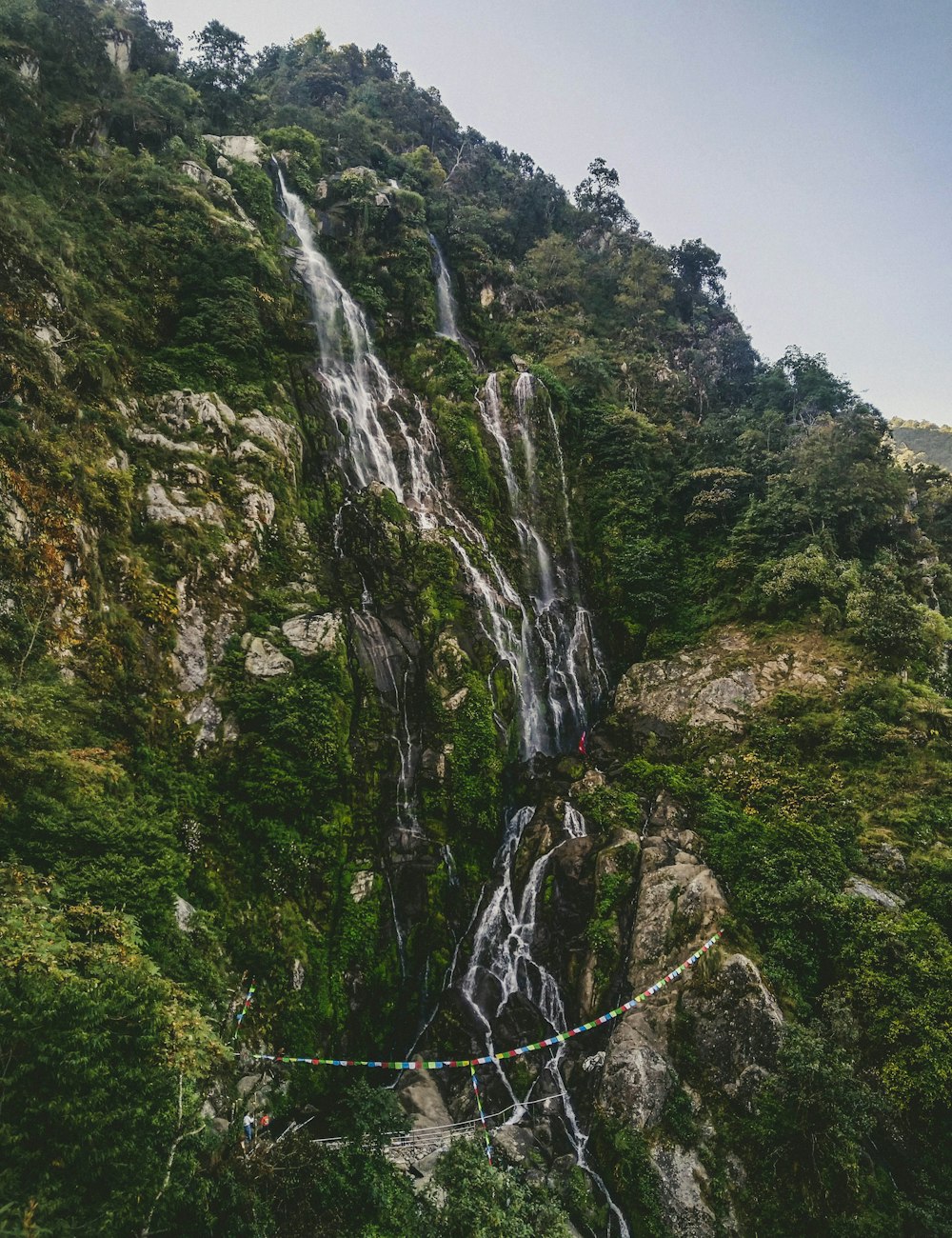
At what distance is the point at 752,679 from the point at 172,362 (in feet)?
64.9

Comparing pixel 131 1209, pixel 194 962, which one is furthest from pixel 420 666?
pixel 131 1209

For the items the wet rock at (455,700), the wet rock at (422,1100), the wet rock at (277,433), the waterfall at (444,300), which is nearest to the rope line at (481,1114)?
the wet rock at (422,1100)

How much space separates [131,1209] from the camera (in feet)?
19.8

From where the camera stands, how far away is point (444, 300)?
3391 centimetres

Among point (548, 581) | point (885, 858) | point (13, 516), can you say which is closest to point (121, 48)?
point (13, 516)

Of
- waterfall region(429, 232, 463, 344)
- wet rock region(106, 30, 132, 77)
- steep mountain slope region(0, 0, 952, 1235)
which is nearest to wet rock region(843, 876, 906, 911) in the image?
steep mountain slope region(0, 0, 952, 1235)

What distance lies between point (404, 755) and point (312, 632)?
13.5 ft

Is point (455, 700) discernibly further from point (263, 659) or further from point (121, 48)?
point (121, 48)

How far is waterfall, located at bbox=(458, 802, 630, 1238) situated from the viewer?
11.9m

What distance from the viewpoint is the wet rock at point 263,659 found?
14617mm

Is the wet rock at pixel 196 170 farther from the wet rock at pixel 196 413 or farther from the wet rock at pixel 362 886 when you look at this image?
the wet rock at pixel 362 886

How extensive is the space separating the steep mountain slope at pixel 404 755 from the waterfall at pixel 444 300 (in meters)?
5.44

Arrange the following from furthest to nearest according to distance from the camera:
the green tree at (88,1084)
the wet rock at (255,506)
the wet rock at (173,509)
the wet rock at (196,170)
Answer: the wet rock at (196,170), the wet rock at (255,506), the wet rock at (173,509), the green tree at (88,1084)

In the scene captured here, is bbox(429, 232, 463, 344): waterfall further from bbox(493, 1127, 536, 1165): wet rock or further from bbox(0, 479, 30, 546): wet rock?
bbox(493, 1127, 536, 1165): wet rock
